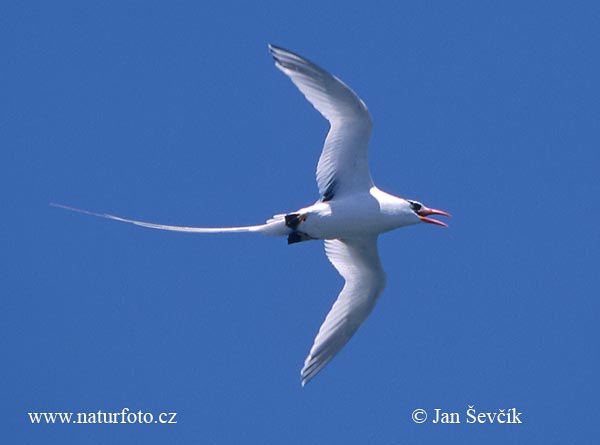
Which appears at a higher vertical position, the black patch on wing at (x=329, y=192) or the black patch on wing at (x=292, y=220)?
the black patch on wing at (x=329, y=192)

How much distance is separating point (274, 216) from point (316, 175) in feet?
2.33

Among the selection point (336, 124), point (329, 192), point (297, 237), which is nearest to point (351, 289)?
point (297, 237)

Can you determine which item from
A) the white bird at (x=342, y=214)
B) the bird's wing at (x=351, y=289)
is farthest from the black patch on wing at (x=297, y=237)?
the bird's wing at (x=351, y=289)

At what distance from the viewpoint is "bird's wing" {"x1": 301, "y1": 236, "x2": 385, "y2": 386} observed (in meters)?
13.4

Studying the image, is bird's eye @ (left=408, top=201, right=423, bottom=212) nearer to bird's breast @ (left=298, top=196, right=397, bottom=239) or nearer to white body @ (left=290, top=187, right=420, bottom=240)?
white body @ (left=290, top=187, right=420, bottom=240)

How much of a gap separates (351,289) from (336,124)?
232cm

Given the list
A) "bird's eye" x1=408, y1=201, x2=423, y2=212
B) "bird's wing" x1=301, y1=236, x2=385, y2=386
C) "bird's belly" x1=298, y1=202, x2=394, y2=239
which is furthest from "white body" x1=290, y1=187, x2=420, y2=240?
"bird's wing" x1=301, y1=236, x2=385, y2=386

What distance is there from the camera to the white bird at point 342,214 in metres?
12.0

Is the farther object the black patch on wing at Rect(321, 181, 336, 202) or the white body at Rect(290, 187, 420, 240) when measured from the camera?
the black patch on wing at Rect(321, 181, 336, 202)

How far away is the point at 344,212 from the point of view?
12.6 metres

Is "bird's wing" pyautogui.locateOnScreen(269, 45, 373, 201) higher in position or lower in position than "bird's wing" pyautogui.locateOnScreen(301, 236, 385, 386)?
higher

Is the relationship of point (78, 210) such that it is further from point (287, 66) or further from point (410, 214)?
point (410, 214)

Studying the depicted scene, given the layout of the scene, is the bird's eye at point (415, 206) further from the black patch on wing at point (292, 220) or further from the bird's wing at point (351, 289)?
the black patch on wing at point (292, 220)

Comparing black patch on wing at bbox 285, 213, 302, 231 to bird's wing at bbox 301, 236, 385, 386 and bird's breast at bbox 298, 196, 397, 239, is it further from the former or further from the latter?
bird's wing at bbox 301, 236, 385, 386
